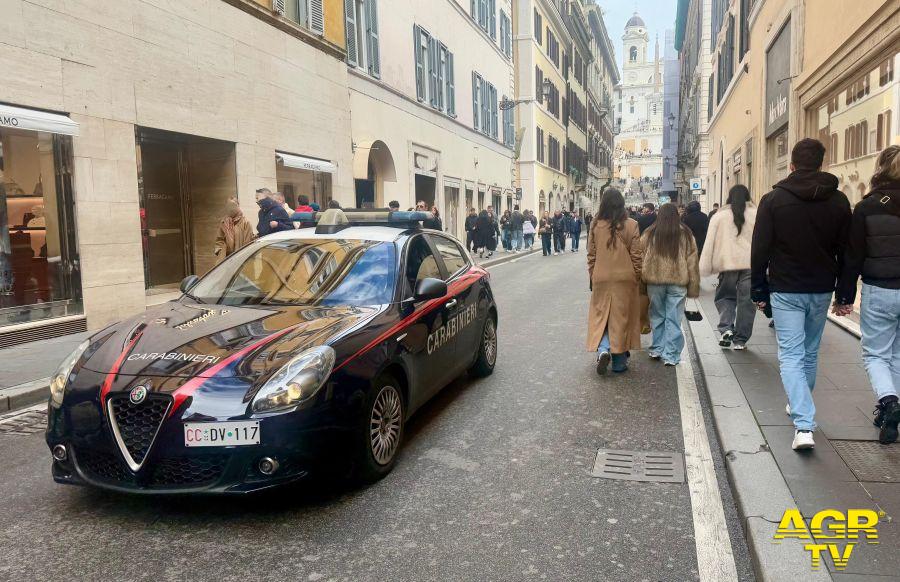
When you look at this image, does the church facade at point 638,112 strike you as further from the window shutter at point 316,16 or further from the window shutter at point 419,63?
the window shutter at point 316,16

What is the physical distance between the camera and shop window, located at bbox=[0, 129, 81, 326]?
9328 millimetres

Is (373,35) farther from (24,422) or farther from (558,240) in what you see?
(24,422)

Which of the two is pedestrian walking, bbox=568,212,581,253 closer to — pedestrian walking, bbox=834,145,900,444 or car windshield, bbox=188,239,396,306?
car windshield, bbox=188,239,396,306

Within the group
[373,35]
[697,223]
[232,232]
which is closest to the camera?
[232,232]

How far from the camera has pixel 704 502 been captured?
382 cm

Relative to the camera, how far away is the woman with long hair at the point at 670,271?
6.81m

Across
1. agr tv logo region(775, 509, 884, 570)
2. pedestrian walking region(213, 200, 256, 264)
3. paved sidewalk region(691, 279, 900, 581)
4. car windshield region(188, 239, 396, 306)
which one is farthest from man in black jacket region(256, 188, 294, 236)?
agr tv logo region(775, 509, 884, 570)

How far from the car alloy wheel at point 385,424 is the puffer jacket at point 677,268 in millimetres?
3403

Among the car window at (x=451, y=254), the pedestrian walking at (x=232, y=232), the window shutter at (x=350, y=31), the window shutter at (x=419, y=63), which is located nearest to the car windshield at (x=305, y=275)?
the car window at (x=451, y=254)

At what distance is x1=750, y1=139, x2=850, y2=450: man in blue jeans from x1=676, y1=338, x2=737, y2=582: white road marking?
23.1 inches

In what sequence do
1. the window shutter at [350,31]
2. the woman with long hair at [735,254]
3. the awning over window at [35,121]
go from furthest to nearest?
the window shutter at [350,31] → the awning over window at [35,121] → the woman with long hair at [735,254]

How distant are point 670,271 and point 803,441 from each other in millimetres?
2818

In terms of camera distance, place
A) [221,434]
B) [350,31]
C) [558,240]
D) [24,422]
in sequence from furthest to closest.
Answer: [558,240], [350,31], [24,422], [221,434]

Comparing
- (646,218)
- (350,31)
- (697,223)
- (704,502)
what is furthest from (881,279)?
(350,31)
